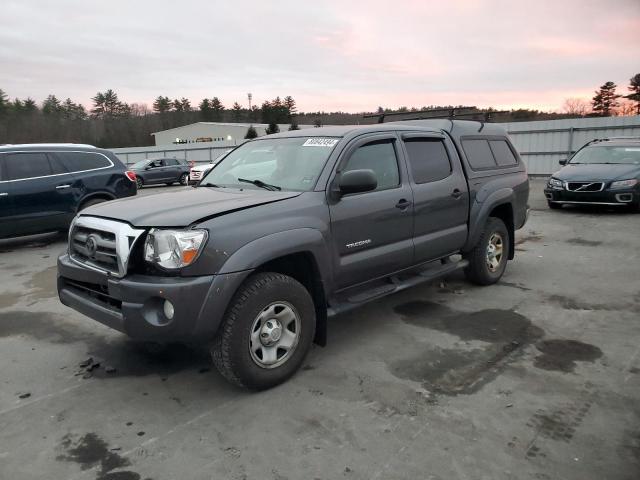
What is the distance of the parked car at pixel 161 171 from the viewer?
2438cm

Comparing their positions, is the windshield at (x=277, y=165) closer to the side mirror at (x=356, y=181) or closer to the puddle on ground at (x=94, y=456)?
the side mirror at (x=356, y=181)

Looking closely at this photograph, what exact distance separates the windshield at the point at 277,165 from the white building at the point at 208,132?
51130mm

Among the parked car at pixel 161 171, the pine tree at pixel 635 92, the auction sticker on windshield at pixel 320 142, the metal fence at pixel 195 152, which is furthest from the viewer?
the pine tree at pixel 635 92

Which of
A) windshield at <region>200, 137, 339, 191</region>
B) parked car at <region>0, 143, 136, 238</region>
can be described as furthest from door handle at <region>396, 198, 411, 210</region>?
parked car at <region>0, 143, 136, 238</region>

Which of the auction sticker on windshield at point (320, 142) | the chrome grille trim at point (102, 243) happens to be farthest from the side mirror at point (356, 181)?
the chrome grille trim at point (102, 243)

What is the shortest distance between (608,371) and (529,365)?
0.55 m

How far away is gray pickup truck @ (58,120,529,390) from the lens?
3.13 m

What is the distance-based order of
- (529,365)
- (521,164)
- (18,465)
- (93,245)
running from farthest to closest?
1. (521,164)
2. (529,365)
3. (93,245)
4. (18,465)

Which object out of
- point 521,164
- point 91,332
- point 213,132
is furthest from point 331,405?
point 213,132

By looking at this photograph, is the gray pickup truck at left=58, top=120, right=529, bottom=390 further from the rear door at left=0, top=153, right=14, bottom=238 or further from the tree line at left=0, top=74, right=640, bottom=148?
the tree line at left=0, top=74, right=640, bottom=148

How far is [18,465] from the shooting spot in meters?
2.73

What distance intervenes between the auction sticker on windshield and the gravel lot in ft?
5.63

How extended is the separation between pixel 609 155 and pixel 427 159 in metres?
8.92

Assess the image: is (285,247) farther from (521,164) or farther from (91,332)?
(521,164)
